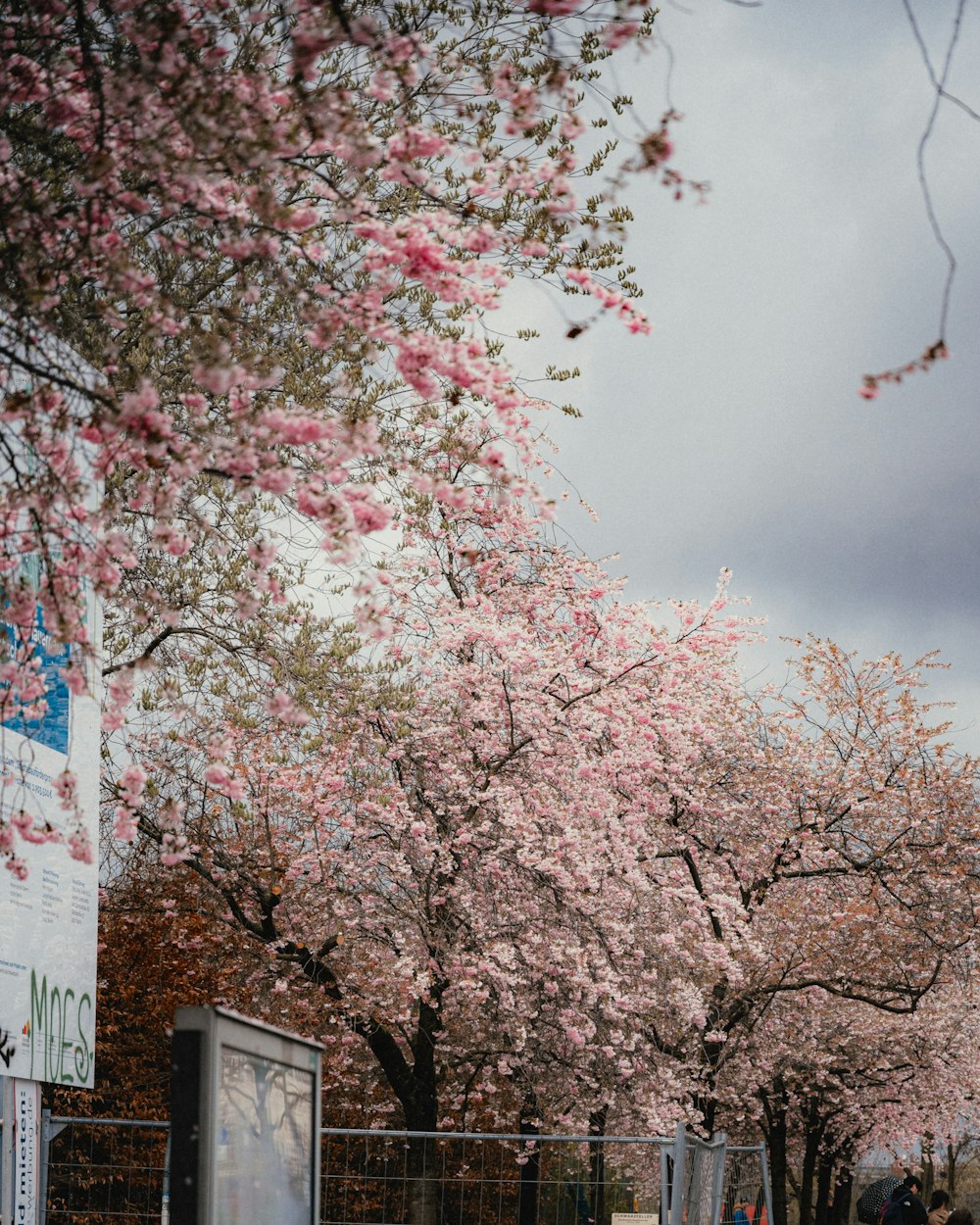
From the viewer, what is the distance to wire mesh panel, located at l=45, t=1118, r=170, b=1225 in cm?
934

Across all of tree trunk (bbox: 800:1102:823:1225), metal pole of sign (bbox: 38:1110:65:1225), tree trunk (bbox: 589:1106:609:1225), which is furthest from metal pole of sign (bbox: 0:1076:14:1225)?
tree trunk (bbox: 800:1102:823:1225)

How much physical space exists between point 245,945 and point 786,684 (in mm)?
8658

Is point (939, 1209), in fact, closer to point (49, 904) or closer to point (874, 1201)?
point (874, 1201)

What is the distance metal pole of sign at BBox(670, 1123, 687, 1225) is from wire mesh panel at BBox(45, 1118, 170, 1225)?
2.81m

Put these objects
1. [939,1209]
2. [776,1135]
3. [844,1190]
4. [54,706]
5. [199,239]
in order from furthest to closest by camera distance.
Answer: [844,1190]
[776,1135]
[939,1209]
[54,706]
[199,239]

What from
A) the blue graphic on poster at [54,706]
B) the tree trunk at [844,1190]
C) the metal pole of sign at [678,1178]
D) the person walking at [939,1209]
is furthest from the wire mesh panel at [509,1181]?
the tree trunk at [844,1190]

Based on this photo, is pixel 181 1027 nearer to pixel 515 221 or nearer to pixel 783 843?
pixel 515 221

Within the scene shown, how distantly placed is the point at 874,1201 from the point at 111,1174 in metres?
13.8

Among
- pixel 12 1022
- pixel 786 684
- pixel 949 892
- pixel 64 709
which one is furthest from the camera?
pixel 786 684

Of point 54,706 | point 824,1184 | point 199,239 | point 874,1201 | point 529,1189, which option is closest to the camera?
point 199,239

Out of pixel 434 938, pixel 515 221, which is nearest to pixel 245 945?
pixel 434 938

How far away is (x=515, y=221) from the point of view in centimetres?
966

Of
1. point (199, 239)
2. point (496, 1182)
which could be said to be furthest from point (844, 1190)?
point (199, 239)

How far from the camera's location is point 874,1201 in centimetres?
2012
